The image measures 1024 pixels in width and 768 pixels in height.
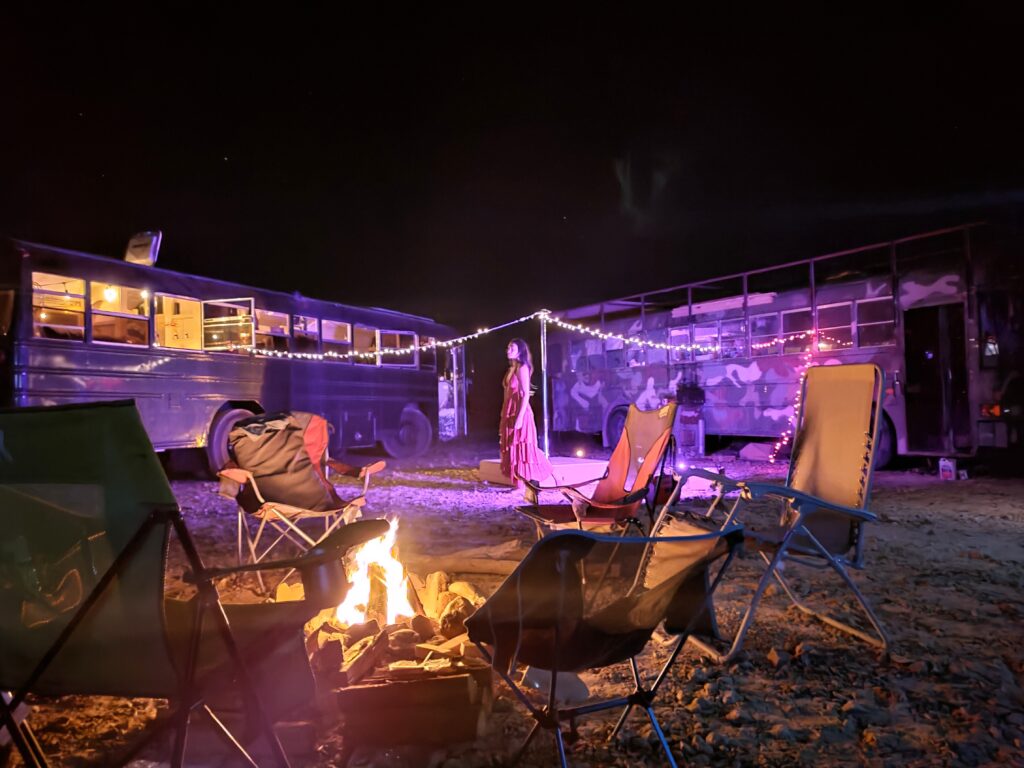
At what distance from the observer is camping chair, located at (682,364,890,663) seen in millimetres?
2689

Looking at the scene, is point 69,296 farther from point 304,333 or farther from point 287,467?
point 287,467

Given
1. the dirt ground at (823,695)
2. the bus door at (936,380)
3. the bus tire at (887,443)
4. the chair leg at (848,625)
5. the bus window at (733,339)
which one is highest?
the bus window at (733,339)

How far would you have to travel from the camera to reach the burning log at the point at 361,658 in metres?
2.29

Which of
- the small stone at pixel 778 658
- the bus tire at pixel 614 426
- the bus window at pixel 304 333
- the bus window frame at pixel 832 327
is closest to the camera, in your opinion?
the small stone at pixel 778 658

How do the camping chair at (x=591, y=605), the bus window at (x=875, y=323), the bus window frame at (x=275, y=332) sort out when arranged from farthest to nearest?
the bus window frame at (x=275, y=332) < the bus window at (x=875, y=323) < the camping chair at (x=591, y=605)

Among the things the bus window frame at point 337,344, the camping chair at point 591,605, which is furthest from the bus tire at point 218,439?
the camping chair at point 591,605

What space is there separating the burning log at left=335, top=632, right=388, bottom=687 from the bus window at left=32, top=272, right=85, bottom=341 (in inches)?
248

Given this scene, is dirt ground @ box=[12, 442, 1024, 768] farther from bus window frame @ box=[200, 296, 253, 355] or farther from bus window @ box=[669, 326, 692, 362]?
bus window @ box=[669, 326, 692, 362]

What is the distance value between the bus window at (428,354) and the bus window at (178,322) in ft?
14.7

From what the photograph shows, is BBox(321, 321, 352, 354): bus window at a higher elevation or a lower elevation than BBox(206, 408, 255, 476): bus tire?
higher

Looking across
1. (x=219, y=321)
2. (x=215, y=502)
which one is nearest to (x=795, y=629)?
(x=215, y=502)

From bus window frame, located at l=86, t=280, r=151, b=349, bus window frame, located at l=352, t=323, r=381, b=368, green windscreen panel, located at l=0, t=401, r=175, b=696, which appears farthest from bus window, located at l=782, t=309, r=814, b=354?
green windscreen panel, located at l=0, t=401, r=175, b=696

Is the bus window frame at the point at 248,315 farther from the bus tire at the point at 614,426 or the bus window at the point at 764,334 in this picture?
the bus window at the point at 764,334

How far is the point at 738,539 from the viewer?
1.63 meters
